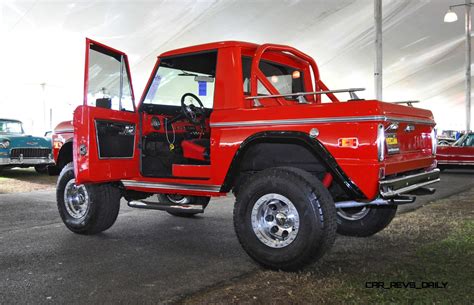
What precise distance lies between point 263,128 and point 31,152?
1047 cm

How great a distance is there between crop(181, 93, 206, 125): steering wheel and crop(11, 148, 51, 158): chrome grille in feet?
28.6

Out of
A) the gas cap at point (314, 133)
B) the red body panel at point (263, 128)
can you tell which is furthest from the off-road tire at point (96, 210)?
the gas cap at point (314, 133)

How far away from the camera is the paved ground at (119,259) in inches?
128

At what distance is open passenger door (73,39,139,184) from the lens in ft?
15.2

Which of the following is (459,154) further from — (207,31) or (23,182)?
(23,182)

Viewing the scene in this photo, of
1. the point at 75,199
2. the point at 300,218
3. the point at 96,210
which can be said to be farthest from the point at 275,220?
the point at 75,199

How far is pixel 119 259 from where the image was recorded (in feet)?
13.5

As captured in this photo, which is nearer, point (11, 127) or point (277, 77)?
point (277, 77)

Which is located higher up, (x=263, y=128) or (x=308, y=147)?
(x=263, y=128)

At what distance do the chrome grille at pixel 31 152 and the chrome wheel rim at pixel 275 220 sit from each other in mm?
10356

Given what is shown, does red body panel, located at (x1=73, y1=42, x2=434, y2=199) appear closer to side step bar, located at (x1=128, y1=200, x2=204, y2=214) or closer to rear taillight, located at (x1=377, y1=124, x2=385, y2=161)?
rear taillight, located at (x1=377, y1=124, x2=385, y2=161)

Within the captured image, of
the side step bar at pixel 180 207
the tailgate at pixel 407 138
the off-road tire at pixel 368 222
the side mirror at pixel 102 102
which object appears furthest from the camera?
the off-road tire at pixel 368 222

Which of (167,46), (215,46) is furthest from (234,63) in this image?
(167,46)

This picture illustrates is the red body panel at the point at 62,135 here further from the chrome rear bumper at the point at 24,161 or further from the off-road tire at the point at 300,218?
the chrome rear bumper at the point at 24,161
